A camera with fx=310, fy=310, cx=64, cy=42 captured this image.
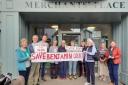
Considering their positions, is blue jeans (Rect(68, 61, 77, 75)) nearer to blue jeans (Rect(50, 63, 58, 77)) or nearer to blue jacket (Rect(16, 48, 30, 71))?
blue jeans (Rect(50, 63, 58, 77))

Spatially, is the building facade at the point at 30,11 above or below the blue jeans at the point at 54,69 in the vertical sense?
above

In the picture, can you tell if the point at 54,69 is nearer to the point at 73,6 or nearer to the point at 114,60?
the point at 73,6

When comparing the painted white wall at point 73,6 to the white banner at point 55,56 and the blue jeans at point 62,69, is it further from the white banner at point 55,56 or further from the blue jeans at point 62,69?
the blue jeans at point 62,69

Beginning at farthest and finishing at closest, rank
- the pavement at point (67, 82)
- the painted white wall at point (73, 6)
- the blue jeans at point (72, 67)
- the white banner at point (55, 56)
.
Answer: the blue jeans at point (72, 67), the pavement at point (67, 82), the painted white wall at point (73, 6), the white banner at point (55, 56)

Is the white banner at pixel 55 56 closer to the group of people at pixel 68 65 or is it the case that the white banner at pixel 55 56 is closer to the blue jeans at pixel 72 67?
the group of people at pixel 68 65

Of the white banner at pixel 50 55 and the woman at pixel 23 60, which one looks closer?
the woman at pixel 23 60

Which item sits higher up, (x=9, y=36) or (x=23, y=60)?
(x=9, y=36)

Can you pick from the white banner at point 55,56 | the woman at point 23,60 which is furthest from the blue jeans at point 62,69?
the woman at point 23,60

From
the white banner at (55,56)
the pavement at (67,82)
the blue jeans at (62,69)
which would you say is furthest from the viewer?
the blue jeans at (62,69)

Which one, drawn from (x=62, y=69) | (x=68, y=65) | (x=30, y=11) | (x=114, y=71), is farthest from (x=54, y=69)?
(x=114, y=71)

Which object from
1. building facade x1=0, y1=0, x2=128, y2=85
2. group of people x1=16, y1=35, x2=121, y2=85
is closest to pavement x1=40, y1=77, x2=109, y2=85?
group of people x1=16, y1=35, x2=121, y2=85

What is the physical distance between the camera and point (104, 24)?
16141mm

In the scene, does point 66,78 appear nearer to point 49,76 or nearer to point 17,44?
point 49,76

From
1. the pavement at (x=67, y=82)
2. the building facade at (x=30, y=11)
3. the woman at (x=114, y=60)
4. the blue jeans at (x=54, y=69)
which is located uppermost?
the building facade at (x=30, y=11)
